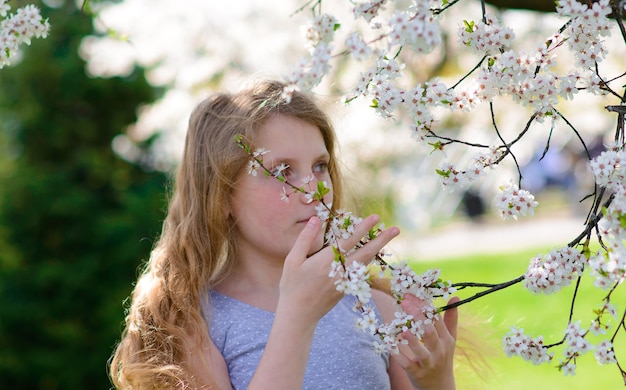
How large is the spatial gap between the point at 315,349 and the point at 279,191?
0.41 meters

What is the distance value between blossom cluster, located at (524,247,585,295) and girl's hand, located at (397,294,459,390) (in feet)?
0.85

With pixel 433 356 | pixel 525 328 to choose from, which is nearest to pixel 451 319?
pixel 433 356

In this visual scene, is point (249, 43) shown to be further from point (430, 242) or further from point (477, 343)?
point (477, 343)

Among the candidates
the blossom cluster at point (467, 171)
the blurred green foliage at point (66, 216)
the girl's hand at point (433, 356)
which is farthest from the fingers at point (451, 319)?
the blurred green foliage at point (66, 216)

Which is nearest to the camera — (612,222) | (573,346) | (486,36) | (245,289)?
(612,222)

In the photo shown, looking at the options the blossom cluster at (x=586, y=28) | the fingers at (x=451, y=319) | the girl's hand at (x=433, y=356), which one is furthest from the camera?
the fingers at (x=451, y=319)

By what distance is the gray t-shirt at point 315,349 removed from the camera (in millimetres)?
1806

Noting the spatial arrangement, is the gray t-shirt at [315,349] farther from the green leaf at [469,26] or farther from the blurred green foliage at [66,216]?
the blurred green foliage at [66,216]

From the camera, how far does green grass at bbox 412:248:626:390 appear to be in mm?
2260

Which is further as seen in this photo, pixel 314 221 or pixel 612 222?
pixel 314 221

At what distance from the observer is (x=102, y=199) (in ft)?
15.4

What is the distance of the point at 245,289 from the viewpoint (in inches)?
76.2

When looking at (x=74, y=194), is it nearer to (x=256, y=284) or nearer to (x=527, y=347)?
(x=256, y=284)

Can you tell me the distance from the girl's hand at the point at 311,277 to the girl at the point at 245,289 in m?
0.02
